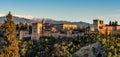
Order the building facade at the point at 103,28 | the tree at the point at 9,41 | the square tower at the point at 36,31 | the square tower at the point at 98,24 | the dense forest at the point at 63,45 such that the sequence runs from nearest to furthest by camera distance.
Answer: the tree at the point at 9,41 → the dense forest at the point at 63,45 → the building facade at the point at 103,28 → the square tower at the point at 36,31 → the square tower at the point at 98,24

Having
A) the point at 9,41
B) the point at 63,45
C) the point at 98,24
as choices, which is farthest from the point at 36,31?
the point at 9,41

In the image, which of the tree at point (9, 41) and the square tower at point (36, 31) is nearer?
the tree at point (9, 41)

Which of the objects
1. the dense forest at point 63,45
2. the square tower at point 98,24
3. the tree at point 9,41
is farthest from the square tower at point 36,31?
the tree at point 9,41

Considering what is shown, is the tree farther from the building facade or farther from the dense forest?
the building facade

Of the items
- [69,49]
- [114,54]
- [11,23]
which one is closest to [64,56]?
[69,49]

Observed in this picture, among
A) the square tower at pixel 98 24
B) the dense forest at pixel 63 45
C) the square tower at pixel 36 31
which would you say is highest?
the square tower at pixel 98 24

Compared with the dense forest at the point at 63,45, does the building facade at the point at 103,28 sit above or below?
above

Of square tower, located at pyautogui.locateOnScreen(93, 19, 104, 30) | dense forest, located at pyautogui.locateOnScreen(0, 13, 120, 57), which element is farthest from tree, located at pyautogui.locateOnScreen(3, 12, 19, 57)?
square tower, located at pyautogui.locateOnScreen(93, 19, 104, 30)

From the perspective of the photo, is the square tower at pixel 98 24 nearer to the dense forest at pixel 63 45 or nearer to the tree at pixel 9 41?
the dense forest at pixel 63 45

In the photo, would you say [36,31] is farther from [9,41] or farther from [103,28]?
[9,41]

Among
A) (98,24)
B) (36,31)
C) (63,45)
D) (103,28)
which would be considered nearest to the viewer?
(63,45)

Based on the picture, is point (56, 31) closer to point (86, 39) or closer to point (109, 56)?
point (86, 39)
